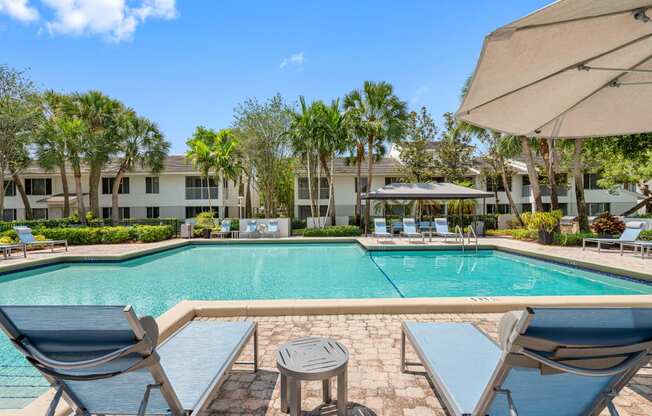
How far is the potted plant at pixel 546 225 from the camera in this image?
12.9 meters

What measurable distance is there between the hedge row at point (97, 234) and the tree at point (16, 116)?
6148 mm

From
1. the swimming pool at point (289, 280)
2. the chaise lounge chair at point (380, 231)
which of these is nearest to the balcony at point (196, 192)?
the swimming pool at point (289, 280)

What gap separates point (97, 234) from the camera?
48.1 ft

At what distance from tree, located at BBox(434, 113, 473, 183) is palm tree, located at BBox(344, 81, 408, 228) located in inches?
164

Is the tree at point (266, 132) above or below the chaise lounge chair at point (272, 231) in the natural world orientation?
above

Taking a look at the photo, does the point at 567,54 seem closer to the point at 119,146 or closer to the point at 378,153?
the point at 378,153

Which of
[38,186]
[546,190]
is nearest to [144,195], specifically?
[38,186]

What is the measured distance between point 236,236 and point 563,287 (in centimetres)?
1466

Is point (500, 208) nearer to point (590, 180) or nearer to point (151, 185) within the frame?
point (590, 180)

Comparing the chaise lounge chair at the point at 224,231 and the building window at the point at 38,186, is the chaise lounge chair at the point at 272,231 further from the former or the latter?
the building window at the point at 38,186

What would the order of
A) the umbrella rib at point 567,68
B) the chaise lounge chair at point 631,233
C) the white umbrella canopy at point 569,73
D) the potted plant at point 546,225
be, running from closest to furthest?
the white umbrella canopy at point 569,73 → the umbrella rib at point 567,68 → the chaise lounge chair at point 631,233 → the potted plant at point 546,225

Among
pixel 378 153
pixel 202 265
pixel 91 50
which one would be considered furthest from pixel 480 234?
pixel 91 50

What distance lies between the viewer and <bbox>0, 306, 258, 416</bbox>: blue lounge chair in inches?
60.4

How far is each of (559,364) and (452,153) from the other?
2149 centimetres
